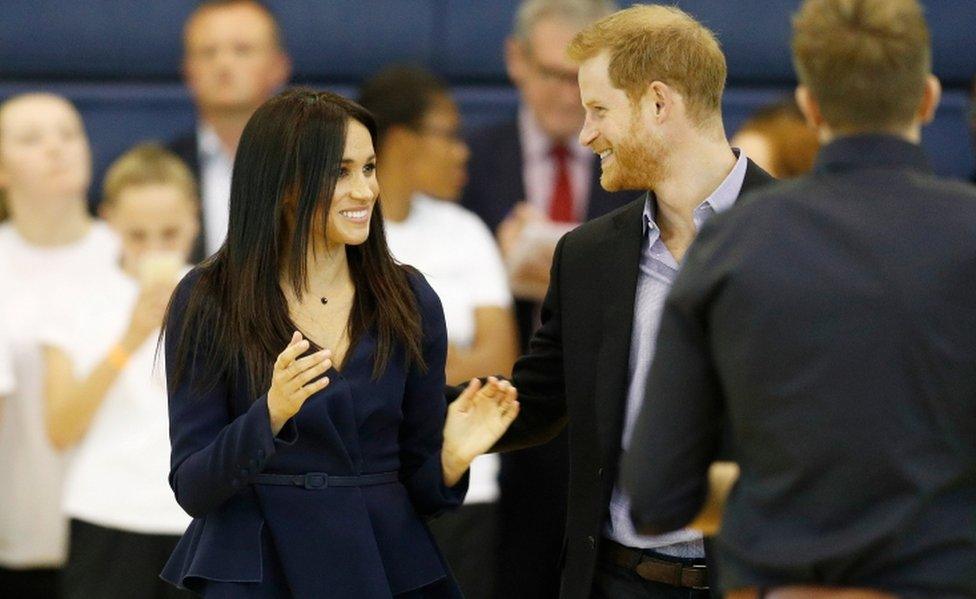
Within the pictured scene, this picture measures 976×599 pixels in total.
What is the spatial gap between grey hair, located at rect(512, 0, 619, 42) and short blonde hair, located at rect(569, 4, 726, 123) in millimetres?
1631

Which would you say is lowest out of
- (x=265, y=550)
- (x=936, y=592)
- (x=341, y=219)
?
(x=265, y=550)

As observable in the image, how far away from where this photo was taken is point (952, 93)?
218 inches

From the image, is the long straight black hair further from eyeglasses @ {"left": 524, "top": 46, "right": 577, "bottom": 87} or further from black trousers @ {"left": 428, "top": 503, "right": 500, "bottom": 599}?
eyeglasses @ {"left": 524, "top": 46, "right": 577, "bottom": 87}

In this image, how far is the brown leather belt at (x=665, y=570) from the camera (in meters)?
2.71

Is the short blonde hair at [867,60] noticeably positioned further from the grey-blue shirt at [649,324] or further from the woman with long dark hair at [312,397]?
the woman with long dark hair at [312,397]

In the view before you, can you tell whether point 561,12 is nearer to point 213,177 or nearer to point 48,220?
point 213,177

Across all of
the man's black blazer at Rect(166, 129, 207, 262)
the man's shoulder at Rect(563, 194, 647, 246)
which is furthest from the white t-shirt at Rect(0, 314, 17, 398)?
the man's shoulder at Rect(563, 194, 647, 246)

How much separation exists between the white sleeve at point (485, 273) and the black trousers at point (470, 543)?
0.56 metres

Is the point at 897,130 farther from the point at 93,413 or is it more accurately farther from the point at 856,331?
the point at 93,413

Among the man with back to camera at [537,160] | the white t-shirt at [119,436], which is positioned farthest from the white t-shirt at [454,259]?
the white t-shirt at [119,436]

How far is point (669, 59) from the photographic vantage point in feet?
9.33

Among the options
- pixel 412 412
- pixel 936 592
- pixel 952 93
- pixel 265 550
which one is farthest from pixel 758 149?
pixel 936 592

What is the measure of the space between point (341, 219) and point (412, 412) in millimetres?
350

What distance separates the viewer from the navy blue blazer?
2.48 meters
